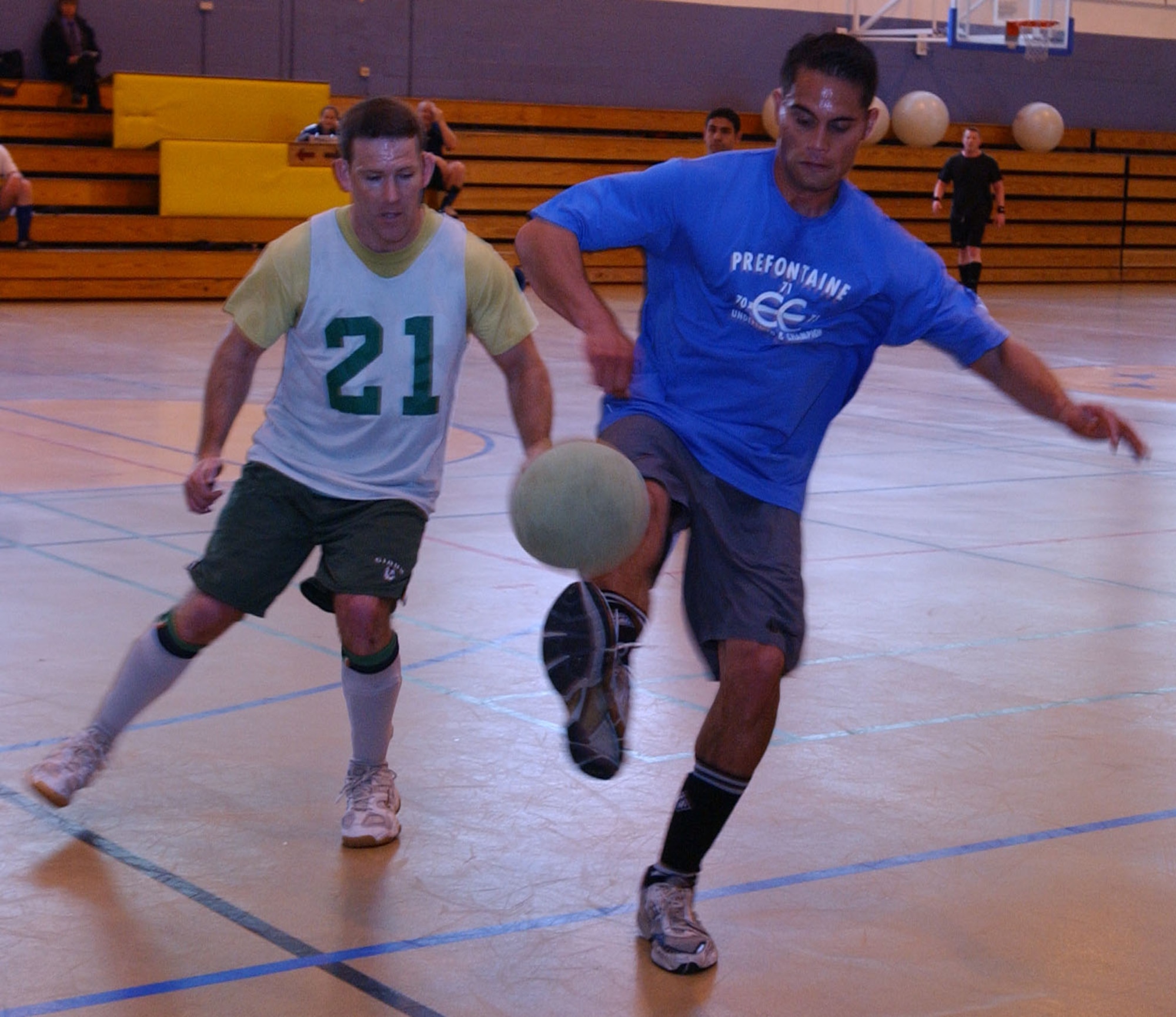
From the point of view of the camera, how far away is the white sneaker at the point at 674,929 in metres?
2.91

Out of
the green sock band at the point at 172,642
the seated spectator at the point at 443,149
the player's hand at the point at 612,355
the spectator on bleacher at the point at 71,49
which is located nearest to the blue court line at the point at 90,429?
the green sock band at the point at 172,642

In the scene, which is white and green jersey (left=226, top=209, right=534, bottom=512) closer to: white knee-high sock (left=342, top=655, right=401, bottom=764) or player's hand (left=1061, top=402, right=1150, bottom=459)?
white knee-high sock (left=342, top=655, right=401, bottom=764)

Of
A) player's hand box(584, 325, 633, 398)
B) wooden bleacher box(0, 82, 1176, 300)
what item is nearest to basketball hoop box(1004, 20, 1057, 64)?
wooden bleacher box(0, 82, 1176, 300)

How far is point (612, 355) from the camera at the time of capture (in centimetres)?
284

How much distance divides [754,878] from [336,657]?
1.86m

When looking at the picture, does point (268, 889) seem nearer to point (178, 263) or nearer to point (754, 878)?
point (754, 878)

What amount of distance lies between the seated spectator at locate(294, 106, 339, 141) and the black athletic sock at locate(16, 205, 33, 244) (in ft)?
10.0

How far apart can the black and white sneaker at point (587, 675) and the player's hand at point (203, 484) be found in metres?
0.85

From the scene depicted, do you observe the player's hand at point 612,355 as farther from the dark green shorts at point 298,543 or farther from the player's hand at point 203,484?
the player's hand at point 203,484

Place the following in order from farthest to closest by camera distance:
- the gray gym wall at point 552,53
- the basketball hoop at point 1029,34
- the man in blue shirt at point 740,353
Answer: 1. the basketball hoop at point 1029,34
2. the gray gym wall at point 552,53
3. the man in blue shirt at point 740,353

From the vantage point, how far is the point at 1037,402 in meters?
3.28

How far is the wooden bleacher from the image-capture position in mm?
17359

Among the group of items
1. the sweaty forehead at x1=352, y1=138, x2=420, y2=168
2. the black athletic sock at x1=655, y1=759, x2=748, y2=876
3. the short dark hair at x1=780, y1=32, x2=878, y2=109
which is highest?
the short dark hair at x1=780, y1=32, x2=878, y2=109

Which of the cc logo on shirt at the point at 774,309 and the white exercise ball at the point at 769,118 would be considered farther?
the white exercise ball at the point at 769,118
